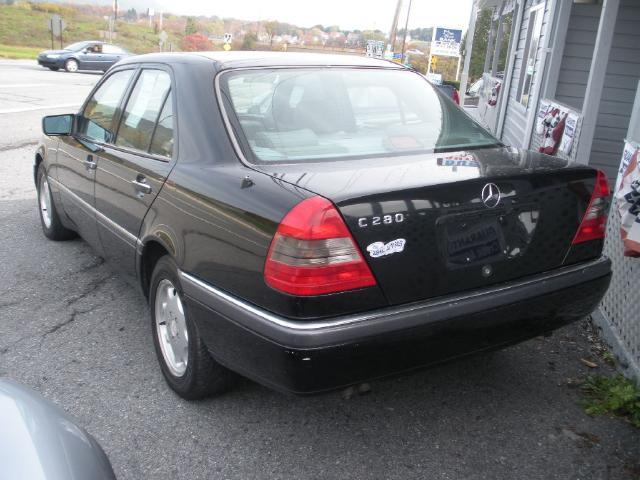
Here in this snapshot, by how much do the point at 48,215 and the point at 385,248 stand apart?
411cm

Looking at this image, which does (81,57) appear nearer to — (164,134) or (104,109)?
(104,109)

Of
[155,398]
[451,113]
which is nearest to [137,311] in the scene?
[155,398]

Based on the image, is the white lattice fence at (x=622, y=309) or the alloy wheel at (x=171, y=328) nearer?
the alloy wheel at (x=171, y=328)

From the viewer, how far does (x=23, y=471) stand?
5.30ft

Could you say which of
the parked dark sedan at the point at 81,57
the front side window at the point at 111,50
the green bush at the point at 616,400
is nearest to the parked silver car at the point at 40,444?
the green bush at the point at 616,400

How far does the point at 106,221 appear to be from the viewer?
3.95 meters

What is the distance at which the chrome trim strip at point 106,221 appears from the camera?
3555 millimetres

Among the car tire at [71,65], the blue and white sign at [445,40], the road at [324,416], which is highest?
the blue and white sign at [445,40]

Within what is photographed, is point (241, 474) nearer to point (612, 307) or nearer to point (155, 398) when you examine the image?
point (155, 398)

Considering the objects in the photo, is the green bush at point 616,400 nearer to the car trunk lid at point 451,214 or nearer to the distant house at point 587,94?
the distant house at point 587,94

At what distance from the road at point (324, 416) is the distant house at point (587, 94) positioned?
1.44ft

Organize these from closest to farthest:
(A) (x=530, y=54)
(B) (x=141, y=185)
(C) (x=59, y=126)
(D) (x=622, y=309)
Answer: (B) (x=141, y=185)
(D) (x=622, y=309)
(C) (x=59, y=126)
(A) (x=530, y=54)

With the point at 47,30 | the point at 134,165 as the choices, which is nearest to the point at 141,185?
the point at 134,165

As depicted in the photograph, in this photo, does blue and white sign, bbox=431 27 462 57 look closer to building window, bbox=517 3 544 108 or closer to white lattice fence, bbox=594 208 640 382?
building window, bbox=517 3 544 108
